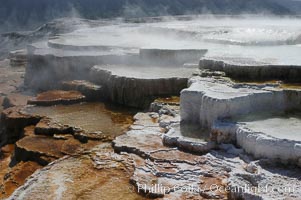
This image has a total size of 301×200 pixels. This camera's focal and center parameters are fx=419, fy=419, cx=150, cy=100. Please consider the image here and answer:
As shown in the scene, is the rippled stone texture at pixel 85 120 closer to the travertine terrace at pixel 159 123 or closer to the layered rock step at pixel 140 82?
the travertine terrace at pixel 159 123

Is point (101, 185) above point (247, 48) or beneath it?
beneath

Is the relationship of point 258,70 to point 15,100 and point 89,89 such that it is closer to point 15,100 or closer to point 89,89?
point 89,89

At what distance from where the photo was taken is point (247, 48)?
758cm

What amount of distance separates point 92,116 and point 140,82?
920mm

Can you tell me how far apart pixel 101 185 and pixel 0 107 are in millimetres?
4950

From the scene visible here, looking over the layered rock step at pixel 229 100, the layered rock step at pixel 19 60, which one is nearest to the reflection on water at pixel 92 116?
the layered rock step at pixel 229 100

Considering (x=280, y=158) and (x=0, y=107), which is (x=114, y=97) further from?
(x=280, y=158)

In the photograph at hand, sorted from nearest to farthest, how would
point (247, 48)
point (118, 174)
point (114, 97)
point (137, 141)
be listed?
point (118, 174)
point (137, 141)
point (114, 97)
point (247, 48)

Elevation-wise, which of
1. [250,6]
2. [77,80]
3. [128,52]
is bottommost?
[77,80]

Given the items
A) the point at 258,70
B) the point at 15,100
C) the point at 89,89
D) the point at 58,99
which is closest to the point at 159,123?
the point at 258,70

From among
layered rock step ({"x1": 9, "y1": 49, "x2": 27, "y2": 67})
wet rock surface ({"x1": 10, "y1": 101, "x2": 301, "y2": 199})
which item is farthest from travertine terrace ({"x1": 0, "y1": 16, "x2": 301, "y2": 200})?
layered rock step ({"x1": 9, "y1": 49, "x2": 27, "y2": 67})

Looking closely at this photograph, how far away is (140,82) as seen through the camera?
6.58 metres

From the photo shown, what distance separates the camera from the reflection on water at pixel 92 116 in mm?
5789

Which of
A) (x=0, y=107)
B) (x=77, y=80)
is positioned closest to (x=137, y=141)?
(x=77, y=80)
